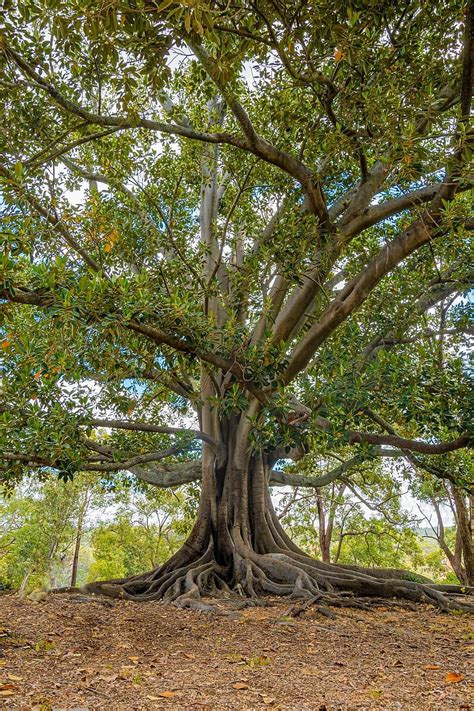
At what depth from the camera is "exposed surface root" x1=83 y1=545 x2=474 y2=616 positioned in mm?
5262

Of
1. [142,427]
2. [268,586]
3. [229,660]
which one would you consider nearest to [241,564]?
[268,586]

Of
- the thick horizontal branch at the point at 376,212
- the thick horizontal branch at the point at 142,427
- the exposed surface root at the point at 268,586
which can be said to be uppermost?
the thick horizontal branch at the point at 376,212

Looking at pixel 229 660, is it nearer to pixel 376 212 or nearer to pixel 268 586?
pixel 268 586

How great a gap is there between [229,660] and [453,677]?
1.32m

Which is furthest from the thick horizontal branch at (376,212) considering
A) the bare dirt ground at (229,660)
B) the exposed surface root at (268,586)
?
the exposed surface root at (268,586)

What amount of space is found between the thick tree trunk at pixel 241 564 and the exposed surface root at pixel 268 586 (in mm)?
12

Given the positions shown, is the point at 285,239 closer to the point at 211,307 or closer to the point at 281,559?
the point at 211,307

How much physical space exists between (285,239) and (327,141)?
0.94 m

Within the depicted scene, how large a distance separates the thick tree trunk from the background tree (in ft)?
0.10

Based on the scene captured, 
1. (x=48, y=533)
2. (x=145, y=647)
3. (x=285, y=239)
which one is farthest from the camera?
(x=48, y=533)

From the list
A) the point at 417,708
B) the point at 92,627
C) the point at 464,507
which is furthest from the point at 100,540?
the point at 417,708

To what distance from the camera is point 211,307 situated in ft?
23.6

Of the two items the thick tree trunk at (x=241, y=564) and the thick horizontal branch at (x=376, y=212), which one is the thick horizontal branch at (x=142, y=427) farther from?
the thick horizontal branch at (x=376, y=212)

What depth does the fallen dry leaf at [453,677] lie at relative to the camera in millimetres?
2615
